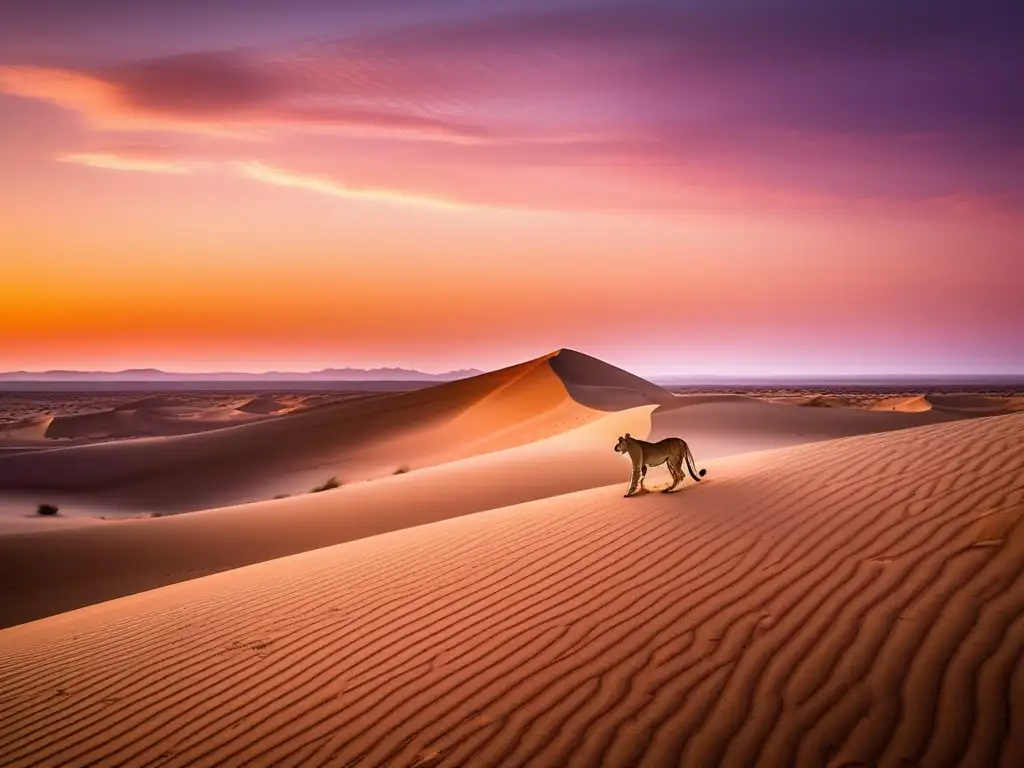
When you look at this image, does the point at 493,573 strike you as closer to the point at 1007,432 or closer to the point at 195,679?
the point at 195,679

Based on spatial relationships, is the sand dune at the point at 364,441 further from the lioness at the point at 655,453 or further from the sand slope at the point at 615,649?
the sand slope at the point at 615,649

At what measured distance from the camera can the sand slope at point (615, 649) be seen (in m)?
3.68

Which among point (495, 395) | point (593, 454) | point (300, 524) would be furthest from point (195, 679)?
point (495, 395)

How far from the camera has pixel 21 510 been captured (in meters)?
20.0

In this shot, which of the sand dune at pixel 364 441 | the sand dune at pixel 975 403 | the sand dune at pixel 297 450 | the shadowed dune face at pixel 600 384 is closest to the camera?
the sand dune at pixel 364 441

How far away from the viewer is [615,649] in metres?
4.59

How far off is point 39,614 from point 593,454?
11.6 m

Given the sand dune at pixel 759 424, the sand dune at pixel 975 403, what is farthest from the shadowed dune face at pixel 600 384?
the sand dune at pixel 975 403

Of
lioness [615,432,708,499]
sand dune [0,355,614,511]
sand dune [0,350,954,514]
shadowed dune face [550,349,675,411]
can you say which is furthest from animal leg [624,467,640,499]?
shadowed dune face [550,349,675,411]

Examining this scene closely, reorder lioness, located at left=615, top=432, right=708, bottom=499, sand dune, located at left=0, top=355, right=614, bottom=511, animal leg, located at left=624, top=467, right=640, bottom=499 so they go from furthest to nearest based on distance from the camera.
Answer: sand dune, located at left=0, top=355, right=614, bottom=511, animal leg, located at left=624, top=467, right=640, bottom=499, lioness, located at left=615, top=432, right=708, bottom=499

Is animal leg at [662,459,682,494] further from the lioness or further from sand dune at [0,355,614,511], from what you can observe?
sand dune at [0,355,614,511]

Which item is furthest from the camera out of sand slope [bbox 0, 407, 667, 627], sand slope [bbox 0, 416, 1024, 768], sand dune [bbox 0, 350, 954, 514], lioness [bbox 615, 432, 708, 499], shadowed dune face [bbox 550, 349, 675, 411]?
shadowed dune face [bbox 550, 349, 675, 411]

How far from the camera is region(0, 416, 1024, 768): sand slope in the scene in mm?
3678

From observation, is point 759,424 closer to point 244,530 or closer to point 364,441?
point 244,530
